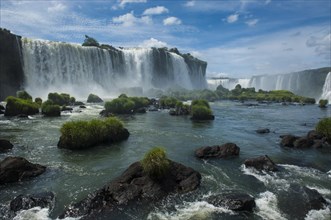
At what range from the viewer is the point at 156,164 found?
628 inches

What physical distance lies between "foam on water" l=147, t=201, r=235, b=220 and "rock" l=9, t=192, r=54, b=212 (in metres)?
4.99

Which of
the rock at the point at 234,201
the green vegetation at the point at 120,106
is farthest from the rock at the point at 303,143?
the green vegetation at the point at 120,106

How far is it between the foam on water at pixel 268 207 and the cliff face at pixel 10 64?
208 ft

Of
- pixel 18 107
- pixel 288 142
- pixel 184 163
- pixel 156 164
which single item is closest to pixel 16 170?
pixel 156 164

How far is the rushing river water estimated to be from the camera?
539 inches

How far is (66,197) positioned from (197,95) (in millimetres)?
86618

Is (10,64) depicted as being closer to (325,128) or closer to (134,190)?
(134,190)

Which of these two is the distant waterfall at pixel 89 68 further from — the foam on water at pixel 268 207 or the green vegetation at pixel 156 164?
the foam on water at pixel 268 207

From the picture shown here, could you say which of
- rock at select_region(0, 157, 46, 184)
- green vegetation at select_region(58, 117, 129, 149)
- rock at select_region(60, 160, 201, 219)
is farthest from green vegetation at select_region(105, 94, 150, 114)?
rock at select_region(60, 160, 201, 219)

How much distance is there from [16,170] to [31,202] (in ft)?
13.7

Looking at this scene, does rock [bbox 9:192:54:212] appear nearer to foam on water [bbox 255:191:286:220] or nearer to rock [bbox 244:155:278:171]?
foam on water [bbox 255:191:286:220]

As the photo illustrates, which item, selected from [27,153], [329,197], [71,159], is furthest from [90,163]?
[329,197]

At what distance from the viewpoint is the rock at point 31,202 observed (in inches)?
532

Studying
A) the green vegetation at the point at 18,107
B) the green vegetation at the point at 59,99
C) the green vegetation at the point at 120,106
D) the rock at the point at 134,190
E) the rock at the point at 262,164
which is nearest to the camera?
the rock at the point at 134,190
